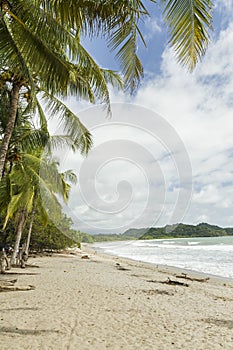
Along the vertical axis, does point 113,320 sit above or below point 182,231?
below

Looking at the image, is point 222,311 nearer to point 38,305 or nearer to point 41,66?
point 38,305

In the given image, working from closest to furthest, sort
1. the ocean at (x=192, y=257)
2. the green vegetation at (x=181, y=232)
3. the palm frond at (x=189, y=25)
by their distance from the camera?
the palm frond at (x=189, y=25) < the ocean at (x=192, y=257) < the green vegetation at (x=181, y=232)

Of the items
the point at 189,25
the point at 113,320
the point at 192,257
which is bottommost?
the point at 113,320

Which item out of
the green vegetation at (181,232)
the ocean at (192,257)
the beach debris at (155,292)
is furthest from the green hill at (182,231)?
the beach debris at (155,292)

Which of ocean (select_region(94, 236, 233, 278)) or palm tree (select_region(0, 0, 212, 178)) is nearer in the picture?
palm tree (select_region(0, 0, 212, 178))

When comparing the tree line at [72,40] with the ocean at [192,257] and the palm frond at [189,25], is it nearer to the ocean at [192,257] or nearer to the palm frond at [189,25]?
the palm frond at [189,25]

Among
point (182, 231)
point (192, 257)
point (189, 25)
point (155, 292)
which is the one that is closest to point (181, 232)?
point (182, 231)

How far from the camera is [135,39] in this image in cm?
429

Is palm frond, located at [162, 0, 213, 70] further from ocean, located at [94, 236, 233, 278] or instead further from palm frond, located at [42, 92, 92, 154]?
ocean, located at [94, 236, 233, 278]

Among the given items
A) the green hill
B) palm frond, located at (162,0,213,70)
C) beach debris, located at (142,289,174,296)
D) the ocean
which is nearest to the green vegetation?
the green hill

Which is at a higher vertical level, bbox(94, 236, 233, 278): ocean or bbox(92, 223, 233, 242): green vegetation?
bbox(92, 223, 233, 242): green vegetation

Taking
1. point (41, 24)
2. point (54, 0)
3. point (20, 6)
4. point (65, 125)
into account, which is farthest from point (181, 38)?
point (65, 125)

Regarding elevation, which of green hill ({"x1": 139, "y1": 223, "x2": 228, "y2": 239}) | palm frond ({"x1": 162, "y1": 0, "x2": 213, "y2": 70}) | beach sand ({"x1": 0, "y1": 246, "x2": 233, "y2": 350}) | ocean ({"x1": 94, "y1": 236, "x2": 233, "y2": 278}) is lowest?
beach sand ({"x1": 0, "y1": 246, "x2": 233, "y2": 350})

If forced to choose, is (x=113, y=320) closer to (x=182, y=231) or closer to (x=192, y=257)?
(x=192, y=257)
